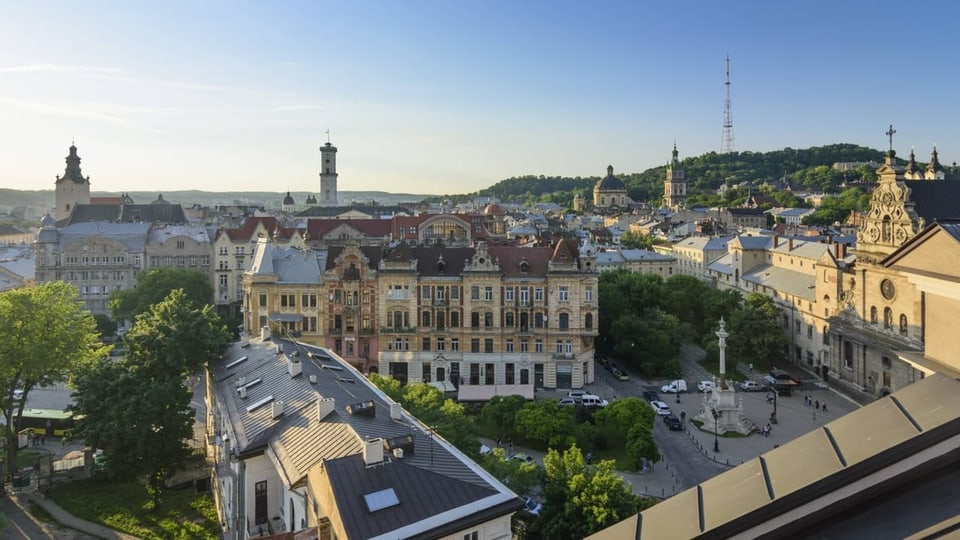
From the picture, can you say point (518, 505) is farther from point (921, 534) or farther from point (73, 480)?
point (73, 480)

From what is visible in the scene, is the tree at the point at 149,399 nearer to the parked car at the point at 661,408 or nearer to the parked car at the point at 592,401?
the parked car at the point at 592,401

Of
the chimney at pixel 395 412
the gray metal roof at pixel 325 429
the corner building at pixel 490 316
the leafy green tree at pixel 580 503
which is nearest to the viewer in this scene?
the gray metal roof at pixel 325 429

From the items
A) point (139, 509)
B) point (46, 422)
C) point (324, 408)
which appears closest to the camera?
point (324, 408)

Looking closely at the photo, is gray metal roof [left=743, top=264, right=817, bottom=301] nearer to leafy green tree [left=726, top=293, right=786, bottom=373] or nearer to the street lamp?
leafy green tree [left=726, top=293, right=786, bottom=373]

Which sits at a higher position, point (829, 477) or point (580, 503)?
point (829, 477)

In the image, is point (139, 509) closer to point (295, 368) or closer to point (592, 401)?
point (295, 368)

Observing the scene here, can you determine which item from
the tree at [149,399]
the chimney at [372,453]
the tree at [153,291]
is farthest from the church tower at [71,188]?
A: the chimney at [372,453]

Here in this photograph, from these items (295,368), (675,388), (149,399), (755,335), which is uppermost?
(295,368)

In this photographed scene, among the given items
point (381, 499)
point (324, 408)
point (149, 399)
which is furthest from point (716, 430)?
point (149, 399)
